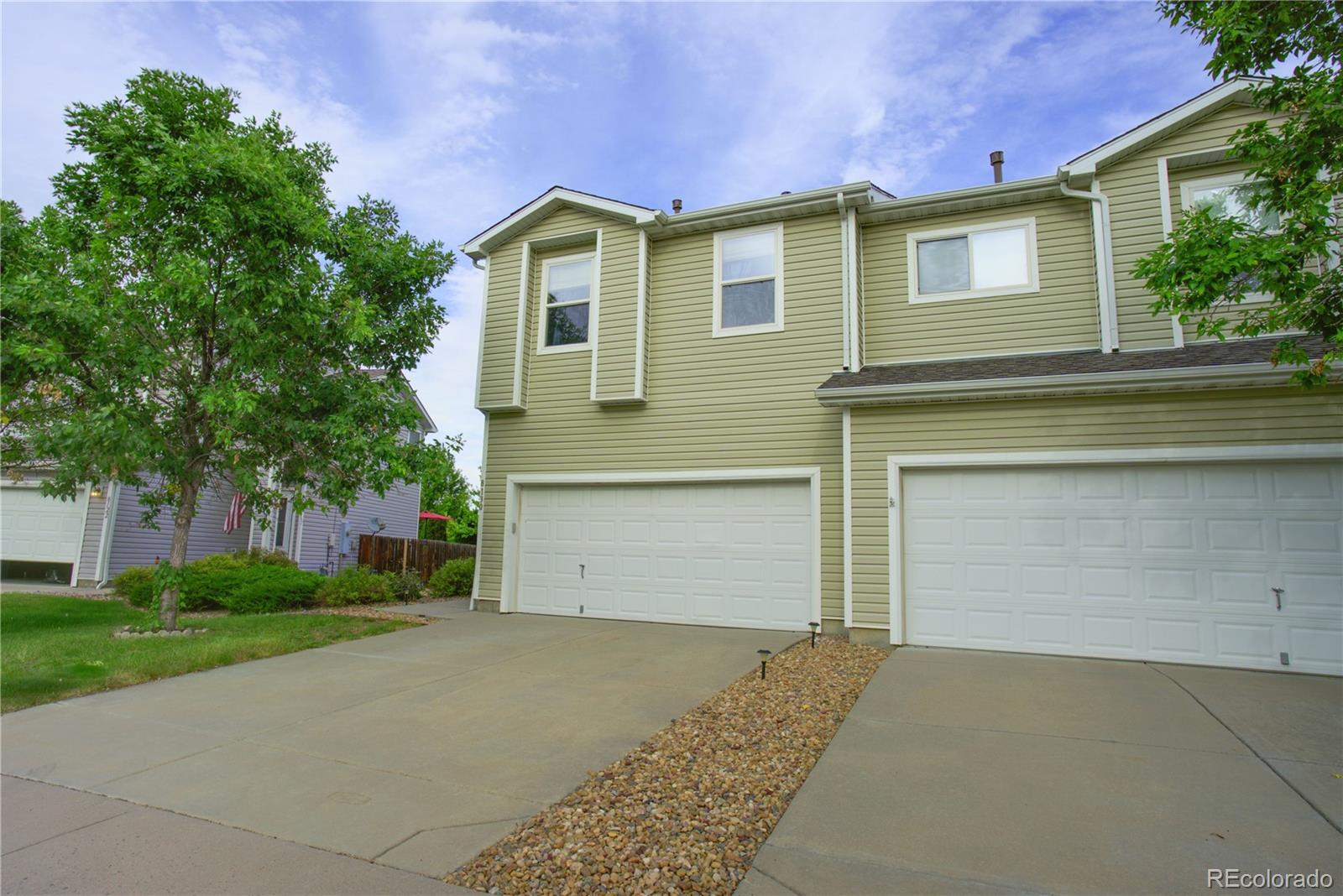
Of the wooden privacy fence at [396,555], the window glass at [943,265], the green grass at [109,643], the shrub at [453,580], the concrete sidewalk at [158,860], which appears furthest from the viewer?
the wooden privacy fence at [396,555]

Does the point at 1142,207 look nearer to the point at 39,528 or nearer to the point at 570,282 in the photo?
the point at 570,282

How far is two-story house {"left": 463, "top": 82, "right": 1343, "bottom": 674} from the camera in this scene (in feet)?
23.0

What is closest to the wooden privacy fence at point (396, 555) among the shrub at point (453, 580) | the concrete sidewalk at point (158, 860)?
the shrub at point (453, 580)

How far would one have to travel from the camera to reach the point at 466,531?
31.2 m

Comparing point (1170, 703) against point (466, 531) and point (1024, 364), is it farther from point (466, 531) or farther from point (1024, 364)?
point (466, 531)

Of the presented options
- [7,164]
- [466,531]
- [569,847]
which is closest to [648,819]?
[569,847]

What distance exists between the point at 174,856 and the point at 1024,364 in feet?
28.6

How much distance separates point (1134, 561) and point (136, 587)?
14.9 metres

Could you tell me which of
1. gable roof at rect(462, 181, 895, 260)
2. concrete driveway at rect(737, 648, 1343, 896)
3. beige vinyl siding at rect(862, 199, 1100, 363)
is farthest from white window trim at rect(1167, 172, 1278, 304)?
concrete driveway at rect(737, 648, 1343, 896)

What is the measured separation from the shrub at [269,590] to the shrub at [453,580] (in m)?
2.12

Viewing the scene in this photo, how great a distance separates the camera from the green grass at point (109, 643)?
20.2ft

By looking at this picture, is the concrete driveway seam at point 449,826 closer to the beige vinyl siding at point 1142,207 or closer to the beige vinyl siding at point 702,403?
the beige vinyl siding at point 702,403

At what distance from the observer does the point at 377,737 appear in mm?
4680

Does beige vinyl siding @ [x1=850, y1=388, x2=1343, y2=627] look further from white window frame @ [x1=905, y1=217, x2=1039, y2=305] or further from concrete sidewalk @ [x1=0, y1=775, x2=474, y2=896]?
concrete sidewalk @ [x1=0, y1=775, x2=474, y2=896]
